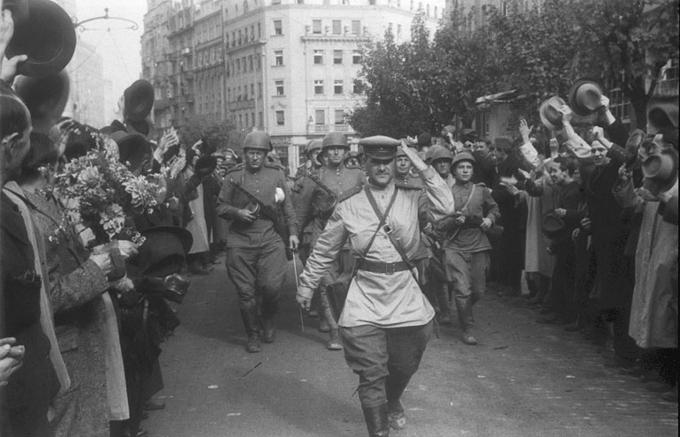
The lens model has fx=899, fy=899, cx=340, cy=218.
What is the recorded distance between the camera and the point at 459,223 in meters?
9.73

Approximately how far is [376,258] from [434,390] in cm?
178

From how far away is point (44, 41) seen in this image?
447 centimetres

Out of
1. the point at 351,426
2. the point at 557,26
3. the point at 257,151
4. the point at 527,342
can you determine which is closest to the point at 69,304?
the point at 351,426

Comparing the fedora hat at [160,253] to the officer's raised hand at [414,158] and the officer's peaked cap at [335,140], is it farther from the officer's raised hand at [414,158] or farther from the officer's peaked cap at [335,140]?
the officer's peaked cap at [335,140]

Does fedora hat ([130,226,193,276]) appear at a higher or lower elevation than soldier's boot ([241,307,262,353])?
higher

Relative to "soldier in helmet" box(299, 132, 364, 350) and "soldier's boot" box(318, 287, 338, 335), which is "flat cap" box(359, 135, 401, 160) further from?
"soldier in helmet" box(299, 132, 364, 350)

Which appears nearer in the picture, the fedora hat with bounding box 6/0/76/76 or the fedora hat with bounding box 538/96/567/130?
the fedora hat with bounding box 6/0/76/76

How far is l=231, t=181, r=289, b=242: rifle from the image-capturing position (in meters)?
9.70

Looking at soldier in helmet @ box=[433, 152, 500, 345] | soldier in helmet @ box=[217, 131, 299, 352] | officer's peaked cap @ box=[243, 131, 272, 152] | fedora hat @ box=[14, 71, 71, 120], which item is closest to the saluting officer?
fedora hat @ box=[14, 71, 71, 120]

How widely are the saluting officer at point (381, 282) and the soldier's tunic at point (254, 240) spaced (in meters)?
3.19

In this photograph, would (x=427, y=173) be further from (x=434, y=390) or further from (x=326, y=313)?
(x=326, y=313)

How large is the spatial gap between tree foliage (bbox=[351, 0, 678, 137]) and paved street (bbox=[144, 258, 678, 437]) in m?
2.71

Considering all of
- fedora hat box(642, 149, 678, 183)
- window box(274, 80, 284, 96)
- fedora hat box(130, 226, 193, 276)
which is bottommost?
fedora hat box(130, 226, 193, 276)

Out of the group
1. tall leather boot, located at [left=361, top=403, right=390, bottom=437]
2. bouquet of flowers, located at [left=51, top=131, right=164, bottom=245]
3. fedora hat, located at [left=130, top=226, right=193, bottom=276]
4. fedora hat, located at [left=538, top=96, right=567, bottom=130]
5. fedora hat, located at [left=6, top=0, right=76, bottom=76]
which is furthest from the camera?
fedora hat, located at [left=538, top=96, right=567, bottom=130]
